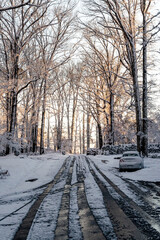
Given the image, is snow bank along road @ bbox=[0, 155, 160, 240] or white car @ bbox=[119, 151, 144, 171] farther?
white car @ bbox=[119, 151, 144, 171]

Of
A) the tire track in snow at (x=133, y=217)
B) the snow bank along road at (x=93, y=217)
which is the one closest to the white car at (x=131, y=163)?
the snow bank along road at (x=93, y=217)

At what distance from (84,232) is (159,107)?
111 feet

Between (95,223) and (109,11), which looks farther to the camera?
(109,11)

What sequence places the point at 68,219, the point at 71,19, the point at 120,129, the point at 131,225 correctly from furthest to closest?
the point at 120,129 < the point at 71,19 < the point at 68,219 < the point at 131,225

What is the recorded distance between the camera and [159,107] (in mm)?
34812

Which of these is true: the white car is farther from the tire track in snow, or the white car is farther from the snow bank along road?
the tire track in snow

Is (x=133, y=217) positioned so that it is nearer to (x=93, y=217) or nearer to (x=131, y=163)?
(x=93, y=217)

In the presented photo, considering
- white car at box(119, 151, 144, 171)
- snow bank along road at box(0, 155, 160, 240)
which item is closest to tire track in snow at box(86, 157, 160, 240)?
snow bank along road at box(0, 155, 160, 240)

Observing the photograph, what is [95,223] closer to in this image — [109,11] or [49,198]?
[49,198]

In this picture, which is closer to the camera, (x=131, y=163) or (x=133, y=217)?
(x=133, y=217)

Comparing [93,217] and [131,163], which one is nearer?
[93,217]

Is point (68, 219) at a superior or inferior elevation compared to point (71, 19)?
inferior

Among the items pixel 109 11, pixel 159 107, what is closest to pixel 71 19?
pixel 109 11

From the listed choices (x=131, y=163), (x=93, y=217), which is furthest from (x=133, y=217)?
(x=131, y=163)
